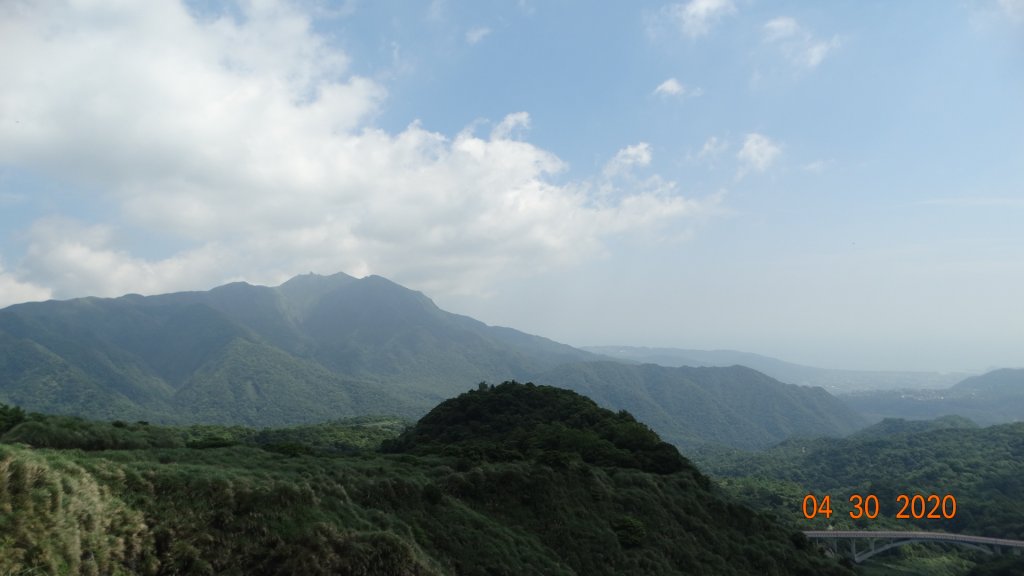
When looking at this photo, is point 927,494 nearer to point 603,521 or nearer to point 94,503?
point 603,521

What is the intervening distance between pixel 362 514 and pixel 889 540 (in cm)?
10503

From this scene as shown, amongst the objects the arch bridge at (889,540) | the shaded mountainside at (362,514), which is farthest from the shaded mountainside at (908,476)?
the shaded mountainside at (362,514)

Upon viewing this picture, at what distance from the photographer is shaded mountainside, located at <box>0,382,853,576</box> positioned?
55.2ft

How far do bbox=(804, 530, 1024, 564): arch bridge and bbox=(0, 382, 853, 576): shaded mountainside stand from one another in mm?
46853

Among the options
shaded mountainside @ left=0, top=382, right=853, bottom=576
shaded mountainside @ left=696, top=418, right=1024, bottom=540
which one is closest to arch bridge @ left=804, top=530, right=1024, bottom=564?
shaded mountainside @ left=696, top=418, right=1024, bottom=540

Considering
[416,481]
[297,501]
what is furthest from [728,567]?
[297,501]

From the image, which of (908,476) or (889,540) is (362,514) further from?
(908,476)

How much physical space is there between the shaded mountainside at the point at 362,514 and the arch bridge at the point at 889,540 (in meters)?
46.9

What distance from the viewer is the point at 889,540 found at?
94.1m

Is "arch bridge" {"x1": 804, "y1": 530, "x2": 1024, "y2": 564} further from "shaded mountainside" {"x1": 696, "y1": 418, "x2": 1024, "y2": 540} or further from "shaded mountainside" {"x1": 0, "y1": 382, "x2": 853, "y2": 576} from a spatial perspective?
"shaded mountainside" {"x1": 0, "y1": 382, "x2": 853, "y2": 576}

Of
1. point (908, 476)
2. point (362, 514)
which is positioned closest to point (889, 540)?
point (908, 476)

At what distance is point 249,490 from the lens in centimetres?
2172

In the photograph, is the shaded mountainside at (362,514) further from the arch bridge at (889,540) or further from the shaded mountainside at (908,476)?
the shaded mountainside at (908,476)

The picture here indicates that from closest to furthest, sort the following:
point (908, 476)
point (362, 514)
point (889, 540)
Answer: point (362, 514) → point (889, 540) → point (908, 476)
